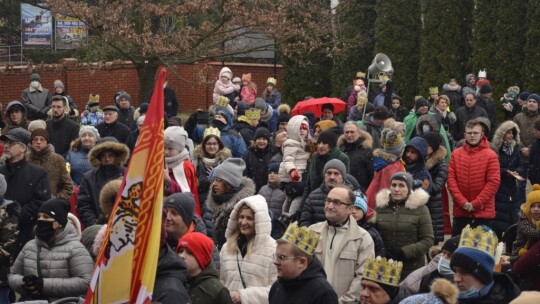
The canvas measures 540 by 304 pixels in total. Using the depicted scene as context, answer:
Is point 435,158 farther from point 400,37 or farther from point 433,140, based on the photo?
point 400,37

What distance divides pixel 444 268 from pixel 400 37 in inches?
890

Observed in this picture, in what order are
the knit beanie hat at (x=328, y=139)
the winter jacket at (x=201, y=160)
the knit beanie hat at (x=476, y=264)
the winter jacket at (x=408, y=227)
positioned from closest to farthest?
the knit beanie hat at (x=476, y=264) < the winter jacket at (x=408, y=227) < the knit beanie hat at (x=328, y=139) < the winter jacket at (x=201, y=160)

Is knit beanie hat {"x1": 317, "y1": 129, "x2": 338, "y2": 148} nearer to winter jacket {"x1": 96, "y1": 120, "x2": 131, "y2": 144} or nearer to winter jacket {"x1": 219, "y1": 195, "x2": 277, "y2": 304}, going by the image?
winter jacket {"x1": 219, "y1": 195, "x2": 277, "y2": 304}

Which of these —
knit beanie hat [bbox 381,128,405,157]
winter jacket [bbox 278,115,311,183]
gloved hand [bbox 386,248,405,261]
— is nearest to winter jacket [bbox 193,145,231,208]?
winter jacket [bbox 278,115,311,183]

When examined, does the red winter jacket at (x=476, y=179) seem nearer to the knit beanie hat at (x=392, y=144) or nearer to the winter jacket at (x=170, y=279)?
the knit beanie hat at (x=392, y=144)

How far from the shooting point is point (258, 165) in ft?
45.9

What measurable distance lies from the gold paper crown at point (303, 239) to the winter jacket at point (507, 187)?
20.0ft

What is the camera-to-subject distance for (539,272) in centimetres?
870

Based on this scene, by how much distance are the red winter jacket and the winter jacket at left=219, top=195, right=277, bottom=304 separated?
4.68 metres

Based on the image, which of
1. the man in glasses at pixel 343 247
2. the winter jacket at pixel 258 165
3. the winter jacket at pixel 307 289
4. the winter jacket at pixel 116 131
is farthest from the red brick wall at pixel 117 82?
the winter jacket at pixel 307 289

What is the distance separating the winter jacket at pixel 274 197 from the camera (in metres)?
11.8

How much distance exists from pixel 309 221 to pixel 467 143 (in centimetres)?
300

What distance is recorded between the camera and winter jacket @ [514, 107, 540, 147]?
18.0 m

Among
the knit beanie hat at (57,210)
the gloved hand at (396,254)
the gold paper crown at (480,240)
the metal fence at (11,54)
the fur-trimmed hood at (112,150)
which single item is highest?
the metal fence at (11,54)
